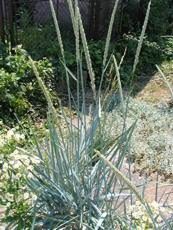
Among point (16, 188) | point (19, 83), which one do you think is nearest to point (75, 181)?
point (16, 188)

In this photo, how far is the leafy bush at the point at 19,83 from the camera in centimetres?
529

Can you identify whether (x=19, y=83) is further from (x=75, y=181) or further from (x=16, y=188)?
(x=75, y=181)

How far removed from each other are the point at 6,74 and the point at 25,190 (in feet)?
9.03

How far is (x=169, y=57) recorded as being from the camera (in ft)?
25.1

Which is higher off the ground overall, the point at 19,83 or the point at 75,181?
the point at 75,181

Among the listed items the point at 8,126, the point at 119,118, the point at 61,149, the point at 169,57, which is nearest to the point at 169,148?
the point at 119,118

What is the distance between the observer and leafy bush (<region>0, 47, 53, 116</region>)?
208 inches

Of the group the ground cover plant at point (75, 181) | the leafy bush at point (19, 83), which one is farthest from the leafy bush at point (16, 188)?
the leafy bush at point (19, 83)

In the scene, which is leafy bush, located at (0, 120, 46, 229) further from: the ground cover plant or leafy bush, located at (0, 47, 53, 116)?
leafy bush, located at (0, 47, 53, 116)

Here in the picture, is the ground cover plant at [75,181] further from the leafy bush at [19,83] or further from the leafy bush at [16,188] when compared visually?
the leafy bush at [19,83]

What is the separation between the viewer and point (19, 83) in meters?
5.58

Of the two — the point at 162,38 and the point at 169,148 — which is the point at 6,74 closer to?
the point at 169,148

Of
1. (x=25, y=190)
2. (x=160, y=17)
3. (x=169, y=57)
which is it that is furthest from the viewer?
(x=160, y=17)

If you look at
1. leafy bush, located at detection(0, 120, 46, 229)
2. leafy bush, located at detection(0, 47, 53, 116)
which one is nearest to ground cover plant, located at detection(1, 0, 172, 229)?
leafy bush, located at detection(0, 120, 46, 229)
